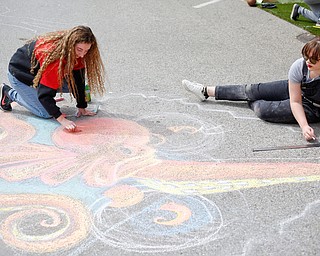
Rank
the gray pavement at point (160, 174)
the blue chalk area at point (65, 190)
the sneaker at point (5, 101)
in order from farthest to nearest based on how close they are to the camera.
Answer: the sneaker at point (5, 101), the blue chalk area at point (65, 190), the gray pavement at point (160, 174)

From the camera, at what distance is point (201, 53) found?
241 inches

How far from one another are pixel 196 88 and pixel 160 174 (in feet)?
4.80

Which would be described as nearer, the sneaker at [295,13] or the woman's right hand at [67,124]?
the woman's right hand at [67,124]

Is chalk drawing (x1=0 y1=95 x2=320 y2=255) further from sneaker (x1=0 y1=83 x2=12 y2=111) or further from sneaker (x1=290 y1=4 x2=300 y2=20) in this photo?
sneaker (x1=290 y1=4 x2=300 y2=20)

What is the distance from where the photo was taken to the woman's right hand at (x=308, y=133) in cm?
390

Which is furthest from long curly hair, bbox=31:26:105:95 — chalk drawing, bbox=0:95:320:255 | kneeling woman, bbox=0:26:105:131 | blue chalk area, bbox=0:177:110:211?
blue chalk area, bbox=0:177:110:211

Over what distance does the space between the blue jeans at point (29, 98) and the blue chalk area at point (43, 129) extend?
2.6 inches

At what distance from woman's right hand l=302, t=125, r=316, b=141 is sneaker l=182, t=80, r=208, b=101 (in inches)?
41.2

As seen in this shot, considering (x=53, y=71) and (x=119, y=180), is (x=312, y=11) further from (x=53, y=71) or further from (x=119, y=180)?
(x=119, y=180)

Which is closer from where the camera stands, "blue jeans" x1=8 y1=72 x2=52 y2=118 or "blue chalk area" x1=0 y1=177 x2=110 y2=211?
"blue chalk area" x1=0 y1=177 x2=110 y2=211

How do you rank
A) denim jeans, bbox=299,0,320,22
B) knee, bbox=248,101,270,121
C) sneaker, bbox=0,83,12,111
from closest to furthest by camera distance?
knee, bbox=248,101,270,121, sneaker, bbox=0,83,12,111, denim jeans, bbox=299,0,320,22

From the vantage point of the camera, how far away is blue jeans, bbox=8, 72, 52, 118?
430 centimetres

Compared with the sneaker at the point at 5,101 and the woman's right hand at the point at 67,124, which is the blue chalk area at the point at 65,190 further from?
the sneaker at the point at 5,101

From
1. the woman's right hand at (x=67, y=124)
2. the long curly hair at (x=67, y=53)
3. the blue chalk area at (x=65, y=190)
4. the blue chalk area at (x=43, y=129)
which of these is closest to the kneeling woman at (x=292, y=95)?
the long curly hair at (x=67, y=53)
